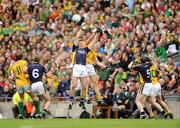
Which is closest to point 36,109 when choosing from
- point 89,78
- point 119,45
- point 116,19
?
point 89,78

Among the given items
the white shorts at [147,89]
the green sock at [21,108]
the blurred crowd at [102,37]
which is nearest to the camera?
the white shorts at [147,89]

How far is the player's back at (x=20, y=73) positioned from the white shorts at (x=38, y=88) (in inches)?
15.9

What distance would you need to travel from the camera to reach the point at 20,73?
2141 cm

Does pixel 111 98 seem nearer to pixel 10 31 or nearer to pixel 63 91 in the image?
pixel 63 91

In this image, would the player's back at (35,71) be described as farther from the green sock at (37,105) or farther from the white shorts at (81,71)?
the white shorts at (81,71)

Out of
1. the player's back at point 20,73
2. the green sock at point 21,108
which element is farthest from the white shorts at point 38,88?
the green sock at point 21,108

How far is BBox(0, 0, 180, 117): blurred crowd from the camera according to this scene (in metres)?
23.9

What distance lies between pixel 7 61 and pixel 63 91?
11.0ft

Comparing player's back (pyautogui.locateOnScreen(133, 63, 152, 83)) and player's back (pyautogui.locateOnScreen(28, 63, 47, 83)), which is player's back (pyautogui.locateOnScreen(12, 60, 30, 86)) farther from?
player's back (pyautogui.locateOnScreen(133, 63, 152, 83))

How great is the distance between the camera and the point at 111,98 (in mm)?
22719

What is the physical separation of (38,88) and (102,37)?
534 cm

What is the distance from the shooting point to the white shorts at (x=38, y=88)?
2117 centimetres

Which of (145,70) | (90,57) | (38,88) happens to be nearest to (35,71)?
(38,88)

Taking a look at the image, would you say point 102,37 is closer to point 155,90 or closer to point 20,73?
point 20,73
